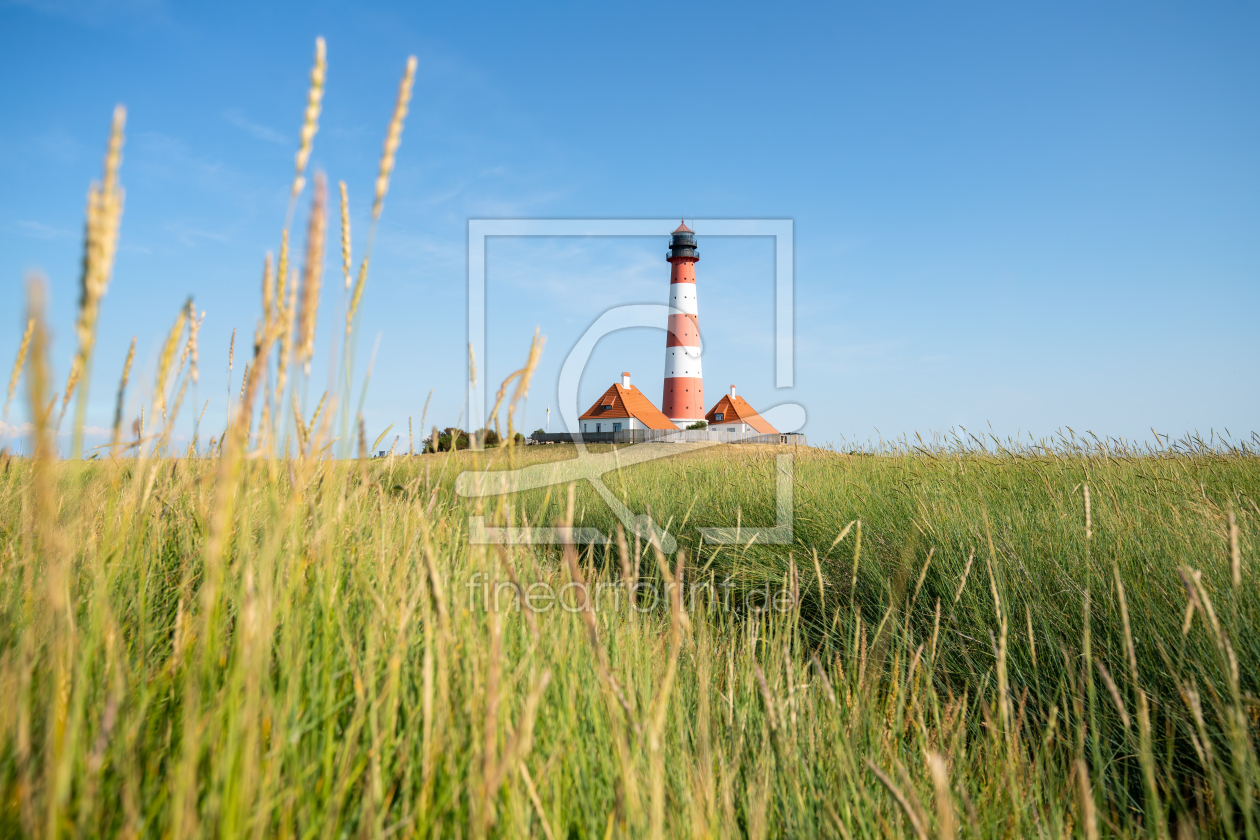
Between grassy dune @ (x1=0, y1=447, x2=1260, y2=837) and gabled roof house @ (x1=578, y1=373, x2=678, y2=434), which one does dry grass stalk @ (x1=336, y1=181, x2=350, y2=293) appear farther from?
gabled roof house @ (x1=578, y1=373, x2=678, y2=434)

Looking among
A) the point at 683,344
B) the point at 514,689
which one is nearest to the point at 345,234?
the point at 514,689

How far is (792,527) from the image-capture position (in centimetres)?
517

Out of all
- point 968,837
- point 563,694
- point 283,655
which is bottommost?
point 968,837

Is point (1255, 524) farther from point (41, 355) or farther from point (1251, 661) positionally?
point (41, 355)

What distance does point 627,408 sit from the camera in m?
39.1

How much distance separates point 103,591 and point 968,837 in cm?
179

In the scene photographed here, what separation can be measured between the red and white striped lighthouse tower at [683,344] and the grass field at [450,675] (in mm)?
31121

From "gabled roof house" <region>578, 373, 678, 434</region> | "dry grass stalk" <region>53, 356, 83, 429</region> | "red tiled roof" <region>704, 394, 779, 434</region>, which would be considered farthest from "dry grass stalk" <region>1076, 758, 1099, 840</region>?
"red tiled roof" <region>704, 394, 779, 434</region>

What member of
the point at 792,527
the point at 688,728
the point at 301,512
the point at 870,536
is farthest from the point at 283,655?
the point at 792,527

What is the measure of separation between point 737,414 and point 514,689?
4219cm

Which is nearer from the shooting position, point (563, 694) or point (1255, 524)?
point (563, 694)

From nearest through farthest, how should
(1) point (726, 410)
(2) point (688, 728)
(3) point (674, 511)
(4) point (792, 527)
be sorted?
1. (2) point (688, 728)
2. (4) point (792, 527)
3. (3) point (674, 511)
4. (1) point (726, 410)

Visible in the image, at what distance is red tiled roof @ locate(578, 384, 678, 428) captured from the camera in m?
38.8

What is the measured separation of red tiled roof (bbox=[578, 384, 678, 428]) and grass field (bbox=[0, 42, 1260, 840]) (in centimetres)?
3460
